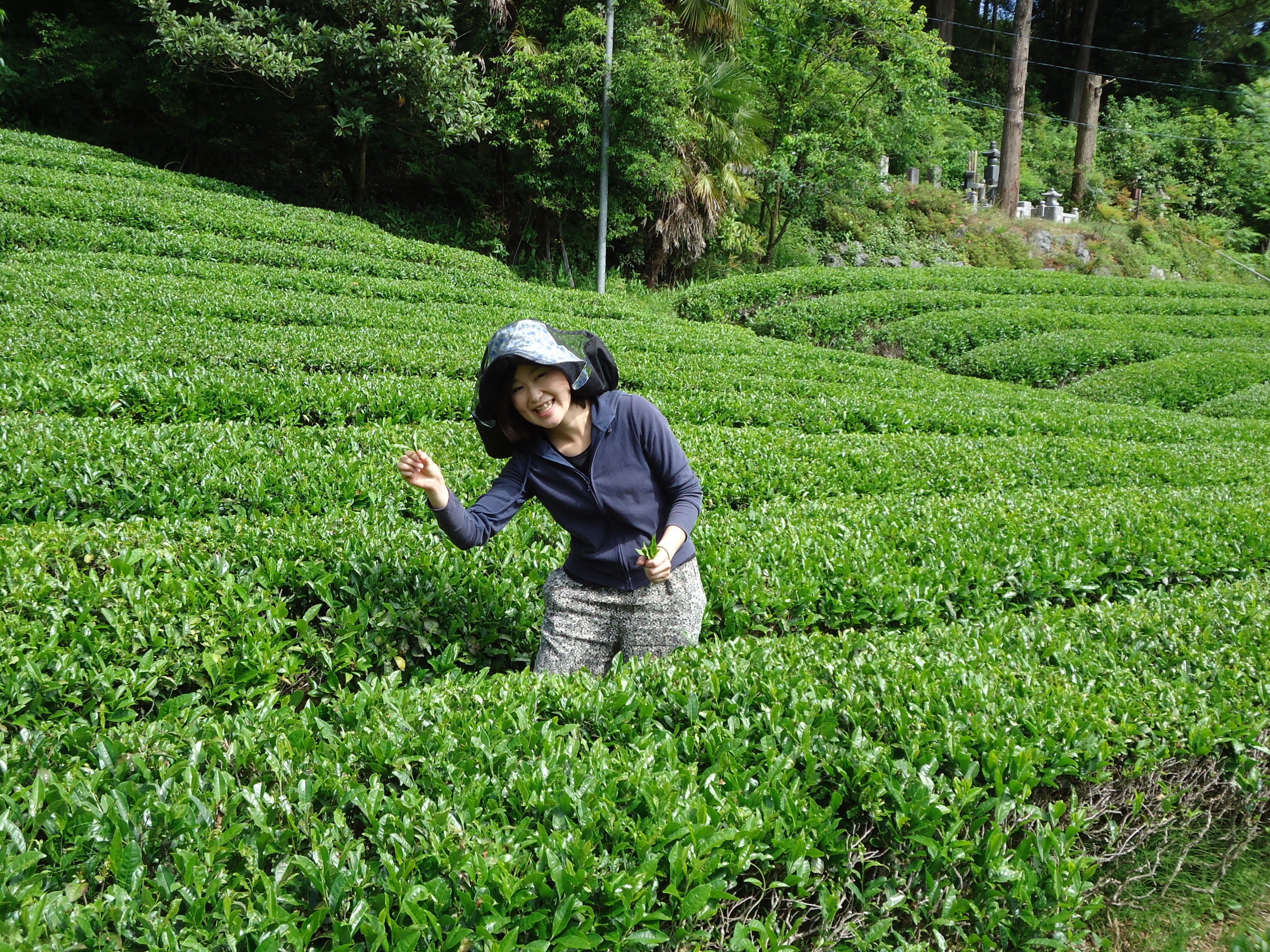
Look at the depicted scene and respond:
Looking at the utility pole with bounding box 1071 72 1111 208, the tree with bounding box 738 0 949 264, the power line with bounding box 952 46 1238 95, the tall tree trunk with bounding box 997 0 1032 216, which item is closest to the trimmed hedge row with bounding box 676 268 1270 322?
the tree with bounding box 738 0 949 264

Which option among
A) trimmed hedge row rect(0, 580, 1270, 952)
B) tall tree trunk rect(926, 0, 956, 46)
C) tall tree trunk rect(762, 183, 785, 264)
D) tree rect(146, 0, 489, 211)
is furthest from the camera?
tall tree trunk rect(926, 0, 956, 46)

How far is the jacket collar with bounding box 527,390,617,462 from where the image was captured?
3.30 meters

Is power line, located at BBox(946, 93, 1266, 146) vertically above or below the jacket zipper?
above

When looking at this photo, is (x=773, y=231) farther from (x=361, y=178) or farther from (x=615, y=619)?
(x=615, y=619)

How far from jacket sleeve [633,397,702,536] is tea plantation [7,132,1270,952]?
2.23 ft

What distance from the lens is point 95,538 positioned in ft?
14.0

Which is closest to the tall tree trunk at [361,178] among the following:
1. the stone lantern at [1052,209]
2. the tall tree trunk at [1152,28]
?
the stone lantern at [1052,209]

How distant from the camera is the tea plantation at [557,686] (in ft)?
7.31

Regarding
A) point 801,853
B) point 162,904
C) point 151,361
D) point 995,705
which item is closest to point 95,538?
point 162,904

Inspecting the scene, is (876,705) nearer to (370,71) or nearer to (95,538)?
(95,538)

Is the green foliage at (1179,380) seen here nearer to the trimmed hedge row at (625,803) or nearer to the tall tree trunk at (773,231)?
the tall tree trunk at (773,231)

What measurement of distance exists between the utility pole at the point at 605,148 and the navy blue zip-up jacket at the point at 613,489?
17.3 metres

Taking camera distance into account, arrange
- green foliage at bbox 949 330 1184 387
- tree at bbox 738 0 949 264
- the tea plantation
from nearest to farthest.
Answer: the tea plantation
green foliage at bbox 949 330 1184 387
tree at bbox 738 0 949 264

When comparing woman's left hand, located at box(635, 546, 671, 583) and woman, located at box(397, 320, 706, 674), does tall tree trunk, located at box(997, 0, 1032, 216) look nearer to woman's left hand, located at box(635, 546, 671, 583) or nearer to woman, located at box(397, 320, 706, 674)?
woman, located at box(397, 320, 706, 674)
